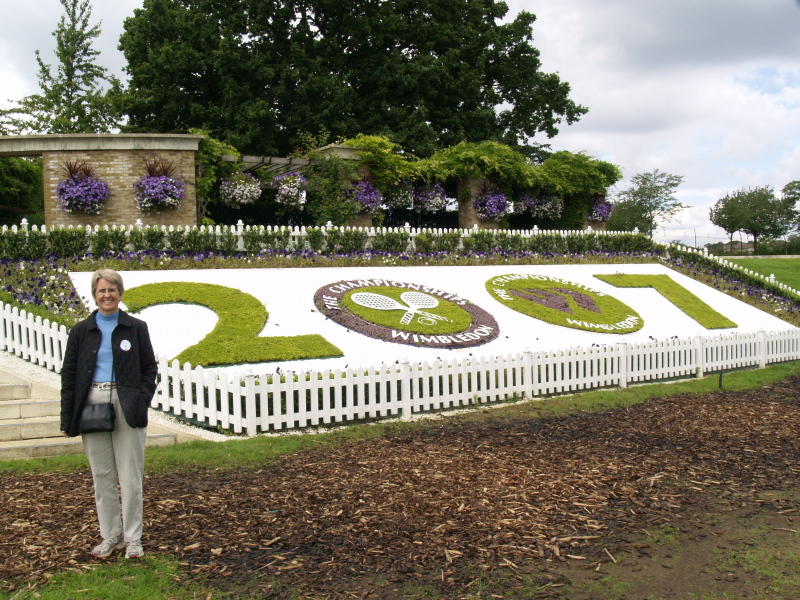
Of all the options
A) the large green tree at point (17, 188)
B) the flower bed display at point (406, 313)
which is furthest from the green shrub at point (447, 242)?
the large green tree at point (17, 188)

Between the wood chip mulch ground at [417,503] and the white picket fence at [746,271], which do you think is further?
the white picket fence at [746,271]

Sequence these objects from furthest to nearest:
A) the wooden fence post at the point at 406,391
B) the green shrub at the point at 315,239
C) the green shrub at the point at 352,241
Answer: the green shrub at the point at 352,241, the green shrub at the point at 315,239, the wooden fence post at the point at 406,391

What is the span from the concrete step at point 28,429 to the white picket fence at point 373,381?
1421 millimetres

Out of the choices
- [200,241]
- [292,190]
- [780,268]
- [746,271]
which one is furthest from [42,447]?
[780,268]

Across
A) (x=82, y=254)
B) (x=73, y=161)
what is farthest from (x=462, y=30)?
(x=82, y=254)

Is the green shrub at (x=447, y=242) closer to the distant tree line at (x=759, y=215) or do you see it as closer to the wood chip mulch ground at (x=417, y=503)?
the wood chip mulch ground at (x=417, y=503)

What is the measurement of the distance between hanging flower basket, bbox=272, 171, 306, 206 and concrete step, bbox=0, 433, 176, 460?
1405 cm

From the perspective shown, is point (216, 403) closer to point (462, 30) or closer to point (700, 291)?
point (700, 291)

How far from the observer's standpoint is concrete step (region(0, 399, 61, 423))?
774cm

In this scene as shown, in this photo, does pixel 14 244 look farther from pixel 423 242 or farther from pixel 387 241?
pixel 423 242

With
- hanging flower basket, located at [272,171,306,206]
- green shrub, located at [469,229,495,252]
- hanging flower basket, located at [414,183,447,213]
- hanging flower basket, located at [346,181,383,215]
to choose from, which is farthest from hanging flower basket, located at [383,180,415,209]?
green shrub, located at [469,229,495,252]

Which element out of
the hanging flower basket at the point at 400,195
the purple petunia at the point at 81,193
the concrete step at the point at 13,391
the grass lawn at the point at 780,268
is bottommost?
the concrete step at the point at 13,391

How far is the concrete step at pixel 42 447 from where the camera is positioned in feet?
21.8

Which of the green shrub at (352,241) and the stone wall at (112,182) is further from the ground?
the stone wall at (112,182)
